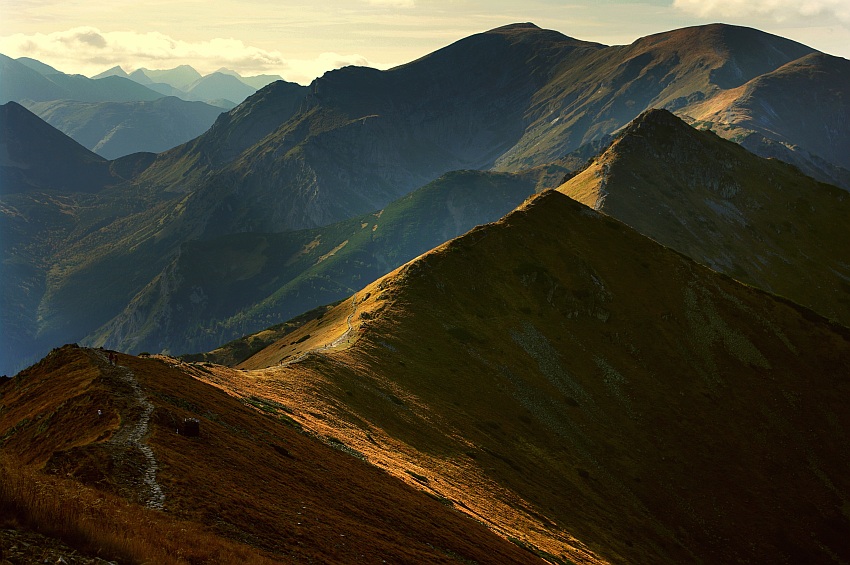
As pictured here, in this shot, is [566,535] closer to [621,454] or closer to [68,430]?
[621,454]

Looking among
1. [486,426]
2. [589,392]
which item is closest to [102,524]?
[486,426]

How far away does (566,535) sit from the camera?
2483 inches

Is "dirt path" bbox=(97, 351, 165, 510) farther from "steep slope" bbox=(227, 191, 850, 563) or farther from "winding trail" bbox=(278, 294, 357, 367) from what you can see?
"winding trail" bbox=(278, 294, 357, 367)

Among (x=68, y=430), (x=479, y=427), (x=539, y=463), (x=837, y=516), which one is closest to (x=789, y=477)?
(x=837, y=516)

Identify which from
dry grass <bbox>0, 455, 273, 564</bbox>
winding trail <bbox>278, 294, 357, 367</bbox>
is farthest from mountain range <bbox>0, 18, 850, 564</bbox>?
winding trail <bbox>278, 294, 357, 367</bbox>

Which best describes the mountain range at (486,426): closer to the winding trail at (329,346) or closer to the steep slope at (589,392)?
the steep slope at (589,392)

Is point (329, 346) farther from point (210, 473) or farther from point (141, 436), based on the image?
point (210, 473)

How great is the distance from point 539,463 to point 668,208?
14089cm

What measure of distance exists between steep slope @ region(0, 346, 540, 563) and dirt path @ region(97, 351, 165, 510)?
8cm

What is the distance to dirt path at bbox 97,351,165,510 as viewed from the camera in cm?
2386

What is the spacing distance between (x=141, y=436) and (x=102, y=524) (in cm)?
993

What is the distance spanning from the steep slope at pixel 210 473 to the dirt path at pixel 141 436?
8 cm

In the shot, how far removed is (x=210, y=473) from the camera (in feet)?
92.3

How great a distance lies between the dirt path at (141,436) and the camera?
78.3ft
